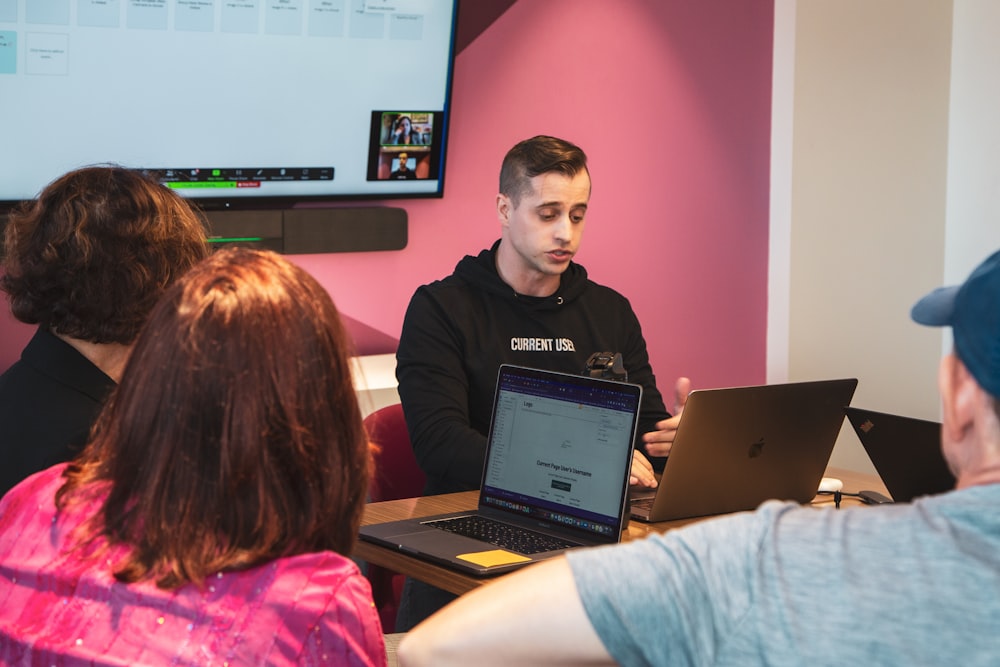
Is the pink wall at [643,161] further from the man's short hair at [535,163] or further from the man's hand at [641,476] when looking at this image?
the man's hand at [641,476]

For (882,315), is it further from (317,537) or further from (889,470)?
(317,537)

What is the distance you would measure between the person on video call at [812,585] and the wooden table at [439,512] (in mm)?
744

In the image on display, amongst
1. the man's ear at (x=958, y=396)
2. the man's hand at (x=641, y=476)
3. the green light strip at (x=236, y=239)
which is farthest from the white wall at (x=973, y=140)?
the man's ear at (x=958, y=396)

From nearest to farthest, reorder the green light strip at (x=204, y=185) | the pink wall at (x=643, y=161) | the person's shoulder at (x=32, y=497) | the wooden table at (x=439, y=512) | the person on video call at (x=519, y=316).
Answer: the person's shoulder at (x=32, y=497)
the wooden table at (x=439, y=512)
the person on video call at (x=519, y=316)
the green light strip at (x=204, y=185)
the pink wall at (x=643, y=161)

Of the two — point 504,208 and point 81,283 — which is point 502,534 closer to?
point 81,283

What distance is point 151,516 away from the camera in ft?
3.83

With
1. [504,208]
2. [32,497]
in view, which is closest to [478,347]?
[504,208]

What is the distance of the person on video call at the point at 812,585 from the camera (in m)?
0.89

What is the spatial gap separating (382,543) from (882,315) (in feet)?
8.58

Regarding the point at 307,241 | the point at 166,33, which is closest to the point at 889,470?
the point at 307,241

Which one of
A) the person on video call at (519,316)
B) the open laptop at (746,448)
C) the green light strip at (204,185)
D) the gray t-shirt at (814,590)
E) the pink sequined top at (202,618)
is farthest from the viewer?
the green light strip at (204,185)

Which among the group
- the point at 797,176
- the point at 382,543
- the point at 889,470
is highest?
the point at 797,176

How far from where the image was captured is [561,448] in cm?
205

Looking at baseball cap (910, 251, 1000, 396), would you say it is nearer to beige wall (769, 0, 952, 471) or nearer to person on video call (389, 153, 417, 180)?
person on video call (389, 153, 417, 180)
